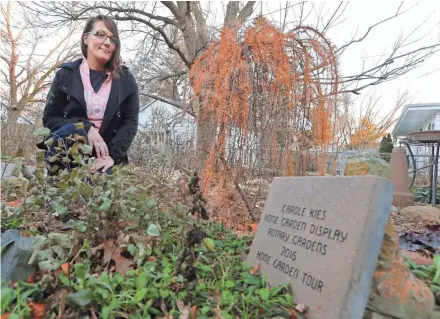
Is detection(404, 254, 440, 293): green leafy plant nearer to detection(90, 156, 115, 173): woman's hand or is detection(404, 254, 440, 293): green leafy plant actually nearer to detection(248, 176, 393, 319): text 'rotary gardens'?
detection(248, 176, 393, 319): text 'rotary gardens'

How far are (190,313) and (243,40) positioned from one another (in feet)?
8.27

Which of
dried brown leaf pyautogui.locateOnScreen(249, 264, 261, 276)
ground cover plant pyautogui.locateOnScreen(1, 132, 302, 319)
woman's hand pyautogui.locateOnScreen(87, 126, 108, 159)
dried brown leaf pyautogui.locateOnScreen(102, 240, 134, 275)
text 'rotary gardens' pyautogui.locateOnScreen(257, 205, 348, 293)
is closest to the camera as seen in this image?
ground cover plant pyautogui.locateOnScreen(1, 132, 302, 319)

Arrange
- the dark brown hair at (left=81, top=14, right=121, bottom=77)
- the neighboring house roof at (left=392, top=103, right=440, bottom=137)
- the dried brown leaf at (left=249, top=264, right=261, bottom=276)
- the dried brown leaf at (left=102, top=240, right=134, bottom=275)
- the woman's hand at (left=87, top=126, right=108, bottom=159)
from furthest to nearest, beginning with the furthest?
the neighboring house roof at (left=392, top=103, right=440, bottom=137)
the dark brown hair at (left=81, top=14, right=121, bottom=77)
the woman's hand at (left=87, top=126, right=108, bottom=159)
the dried brown leaf at (left=249, top=264, right=261, bottom=276)
the dried brown leaf at (left=102, top=240, right=134, bottom=275)

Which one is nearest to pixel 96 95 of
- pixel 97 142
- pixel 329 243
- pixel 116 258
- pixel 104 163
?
pixel 97 142

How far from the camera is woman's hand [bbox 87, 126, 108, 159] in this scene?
2.56m

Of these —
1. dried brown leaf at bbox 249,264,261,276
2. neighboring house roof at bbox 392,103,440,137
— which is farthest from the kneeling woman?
neighboring house roof at bbox 392,103,440,137

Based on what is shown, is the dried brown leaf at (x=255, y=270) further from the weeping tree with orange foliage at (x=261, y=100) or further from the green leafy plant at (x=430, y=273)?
the weeping tree with orange foliage at (x=261, y=100)

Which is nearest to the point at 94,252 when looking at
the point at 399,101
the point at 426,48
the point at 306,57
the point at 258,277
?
the point at 258,277

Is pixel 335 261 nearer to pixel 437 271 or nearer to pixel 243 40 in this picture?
pixel 437 271

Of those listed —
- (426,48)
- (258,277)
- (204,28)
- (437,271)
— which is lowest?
(258,277)

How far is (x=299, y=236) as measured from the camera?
6.19ft

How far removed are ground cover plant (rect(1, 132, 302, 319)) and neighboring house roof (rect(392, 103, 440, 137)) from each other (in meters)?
17.6

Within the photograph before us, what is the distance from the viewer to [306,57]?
3355mm

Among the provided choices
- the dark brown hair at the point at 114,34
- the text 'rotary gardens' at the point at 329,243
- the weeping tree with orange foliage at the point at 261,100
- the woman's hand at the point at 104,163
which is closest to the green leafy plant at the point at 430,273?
the text 'rotary gardens' at the point at 329,243
